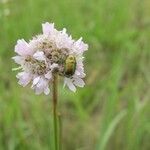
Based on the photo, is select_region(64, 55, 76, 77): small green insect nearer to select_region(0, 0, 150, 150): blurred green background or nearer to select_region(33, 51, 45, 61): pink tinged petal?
select_region(33, 51, 45, 61): pink tinged petal

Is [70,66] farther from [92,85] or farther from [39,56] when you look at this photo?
[92,85]

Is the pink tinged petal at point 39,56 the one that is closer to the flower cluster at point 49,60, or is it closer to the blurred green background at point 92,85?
the flower cluster at point 49,60

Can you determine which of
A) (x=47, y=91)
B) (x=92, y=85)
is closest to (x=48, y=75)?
(x=47, y=91)

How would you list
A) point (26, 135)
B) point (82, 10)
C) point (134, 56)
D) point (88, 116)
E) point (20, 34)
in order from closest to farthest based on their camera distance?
1. point (26, 135)
2. point (88, 116)
3. point (134, 56)
4. point (20, 34)
5. point (82, 10)

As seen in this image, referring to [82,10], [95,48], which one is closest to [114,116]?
[95,48]

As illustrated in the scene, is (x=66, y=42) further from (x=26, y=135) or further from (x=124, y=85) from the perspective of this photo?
(x=124, y=85)

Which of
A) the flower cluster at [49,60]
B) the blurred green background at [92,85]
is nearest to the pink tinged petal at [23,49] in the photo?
the flower cluster at [49,60]
